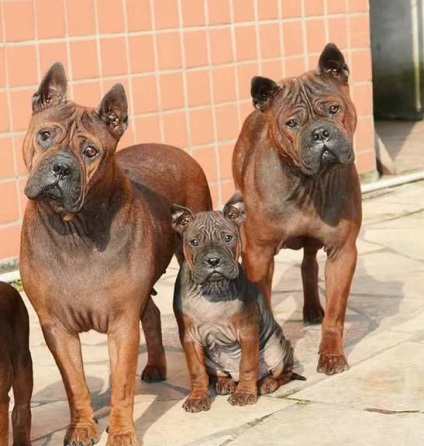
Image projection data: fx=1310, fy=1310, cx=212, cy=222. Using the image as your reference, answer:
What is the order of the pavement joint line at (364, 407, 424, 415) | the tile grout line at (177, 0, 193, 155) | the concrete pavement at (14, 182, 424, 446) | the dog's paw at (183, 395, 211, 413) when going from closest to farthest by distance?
1. the concrete pavement at (14, 182, 424, 446)
2. the pavement joint line at (364, 407, 424, 415)
3. the dog's paw at (183, 395, 211, 413)
4. the tile grout line at (177, 0, 193, 155)

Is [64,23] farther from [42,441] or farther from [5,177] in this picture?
[42,441]

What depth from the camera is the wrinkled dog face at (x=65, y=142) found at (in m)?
5.41

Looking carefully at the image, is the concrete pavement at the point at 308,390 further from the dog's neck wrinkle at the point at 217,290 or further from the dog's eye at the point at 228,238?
the dog's eye at the point at 228,238

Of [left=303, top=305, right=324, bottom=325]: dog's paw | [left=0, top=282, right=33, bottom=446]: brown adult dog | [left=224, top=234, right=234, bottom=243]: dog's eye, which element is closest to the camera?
[left=0, top=282, right=33, bottom=446]: brown adult dog

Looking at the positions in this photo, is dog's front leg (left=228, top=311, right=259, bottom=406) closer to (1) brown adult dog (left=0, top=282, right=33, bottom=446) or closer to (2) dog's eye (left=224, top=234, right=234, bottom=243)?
(2) dog's eye (left=224, top=234, right=234, bottom=243)

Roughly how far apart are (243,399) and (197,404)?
0.22 metres

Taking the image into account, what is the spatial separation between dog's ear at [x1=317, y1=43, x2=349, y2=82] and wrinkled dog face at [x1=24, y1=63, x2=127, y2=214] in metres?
1.30

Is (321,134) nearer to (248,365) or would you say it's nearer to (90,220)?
(248,365)

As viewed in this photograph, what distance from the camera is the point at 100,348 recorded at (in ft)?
25.0

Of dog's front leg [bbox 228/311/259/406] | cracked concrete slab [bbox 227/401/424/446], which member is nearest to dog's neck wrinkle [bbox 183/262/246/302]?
dog's front leg [bbox 228/311/259/406]

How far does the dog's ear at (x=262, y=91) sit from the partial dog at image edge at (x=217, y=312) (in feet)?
1.88

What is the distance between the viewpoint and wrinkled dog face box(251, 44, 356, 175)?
251 inches

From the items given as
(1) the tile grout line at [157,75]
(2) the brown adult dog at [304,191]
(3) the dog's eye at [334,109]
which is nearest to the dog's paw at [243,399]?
(2) the brown adult dog at [304,191]

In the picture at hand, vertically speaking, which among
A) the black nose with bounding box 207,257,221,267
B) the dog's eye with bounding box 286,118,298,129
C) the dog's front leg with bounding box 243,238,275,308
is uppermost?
the dog's eye with bounding box 286,118,298,129
